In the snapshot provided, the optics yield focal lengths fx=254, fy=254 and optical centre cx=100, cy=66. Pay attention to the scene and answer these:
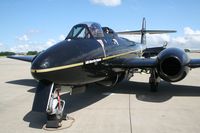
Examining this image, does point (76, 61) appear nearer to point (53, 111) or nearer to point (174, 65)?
point (53, 111)

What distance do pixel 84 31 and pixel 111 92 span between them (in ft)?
10.6

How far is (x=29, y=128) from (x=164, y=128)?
3.17 m

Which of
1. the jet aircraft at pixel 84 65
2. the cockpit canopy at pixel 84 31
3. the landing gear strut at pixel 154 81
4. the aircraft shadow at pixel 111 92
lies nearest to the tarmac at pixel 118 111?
the aircraft shadow at pixel 111 92

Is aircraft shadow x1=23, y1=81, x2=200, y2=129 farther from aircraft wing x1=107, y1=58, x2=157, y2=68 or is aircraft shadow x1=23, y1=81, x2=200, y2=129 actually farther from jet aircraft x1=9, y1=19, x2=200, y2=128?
aircraft wing x1=107, y1=58, x2=157, y2=68

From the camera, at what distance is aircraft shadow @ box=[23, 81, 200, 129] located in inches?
277

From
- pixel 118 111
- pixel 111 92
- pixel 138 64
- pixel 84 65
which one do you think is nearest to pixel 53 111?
pixel 84 65

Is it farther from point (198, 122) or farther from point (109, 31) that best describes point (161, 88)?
point (198, 122)

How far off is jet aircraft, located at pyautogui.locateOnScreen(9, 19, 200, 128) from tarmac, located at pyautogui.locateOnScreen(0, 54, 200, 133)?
60 cm

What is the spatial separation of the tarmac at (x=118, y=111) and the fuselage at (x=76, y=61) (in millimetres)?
1008

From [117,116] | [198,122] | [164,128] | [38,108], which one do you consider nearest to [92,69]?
[117,116]

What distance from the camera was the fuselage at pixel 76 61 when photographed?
5.89m

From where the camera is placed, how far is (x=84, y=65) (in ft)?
23.0

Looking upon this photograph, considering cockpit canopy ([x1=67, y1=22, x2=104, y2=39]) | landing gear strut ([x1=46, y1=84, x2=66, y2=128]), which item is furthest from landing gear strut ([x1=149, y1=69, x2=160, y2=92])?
landing gear strut ([x1=46, y1=84, x2=66, y2=128])

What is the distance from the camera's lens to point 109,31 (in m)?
10.6
